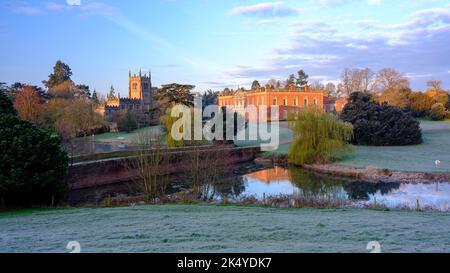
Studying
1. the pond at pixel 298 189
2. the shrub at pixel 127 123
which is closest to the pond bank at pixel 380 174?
the pond at pixel 298 189

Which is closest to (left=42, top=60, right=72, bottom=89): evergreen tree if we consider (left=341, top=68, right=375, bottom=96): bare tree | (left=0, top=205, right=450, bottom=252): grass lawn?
(left=341, top=68, right=375, bottom=96): bare tree

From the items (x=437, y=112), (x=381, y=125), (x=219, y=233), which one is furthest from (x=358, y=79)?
(x=219, y=233)

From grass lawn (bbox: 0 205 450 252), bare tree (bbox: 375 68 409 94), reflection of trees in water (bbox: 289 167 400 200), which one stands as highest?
bare tree (bbox: 375 68 409 94)

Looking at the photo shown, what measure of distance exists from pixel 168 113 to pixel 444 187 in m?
24.5

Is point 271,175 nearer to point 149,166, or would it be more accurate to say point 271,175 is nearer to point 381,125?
point 149,166

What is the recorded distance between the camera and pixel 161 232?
7.73 m

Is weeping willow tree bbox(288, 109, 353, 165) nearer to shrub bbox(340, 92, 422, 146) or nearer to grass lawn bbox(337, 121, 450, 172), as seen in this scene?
grass lawn bbox(337, 121, 450, 172)

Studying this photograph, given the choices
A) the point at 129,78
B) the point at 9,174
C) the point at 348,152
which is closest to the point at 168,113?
the point at 348,152

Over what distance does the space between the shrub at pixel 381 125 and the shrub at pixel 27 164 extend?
3478cm

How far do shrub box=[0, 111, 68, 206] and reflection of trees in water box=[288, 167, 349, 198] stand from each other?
12.2m

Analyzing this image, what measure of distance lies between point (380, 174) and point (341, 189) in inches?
186

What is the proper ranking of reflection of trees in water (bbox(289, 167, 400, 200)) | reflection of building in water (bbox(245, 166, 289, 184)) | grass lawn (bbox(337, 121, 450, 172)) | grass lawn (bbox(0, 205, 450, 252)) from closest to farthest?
1. grass lawn (bbox(0, 205, 450, 252))
2. reflection of trees in water (bbox(289, 167, 400, 200))
3. reflection of building in water (bbox(245, 166, 289, 184))
4. grass lawn (bbox(337, 121, 450, 172))

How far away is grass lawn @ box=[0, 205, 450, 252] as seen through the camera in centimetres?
620

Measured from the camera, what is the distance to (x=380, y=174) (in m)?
25.9
